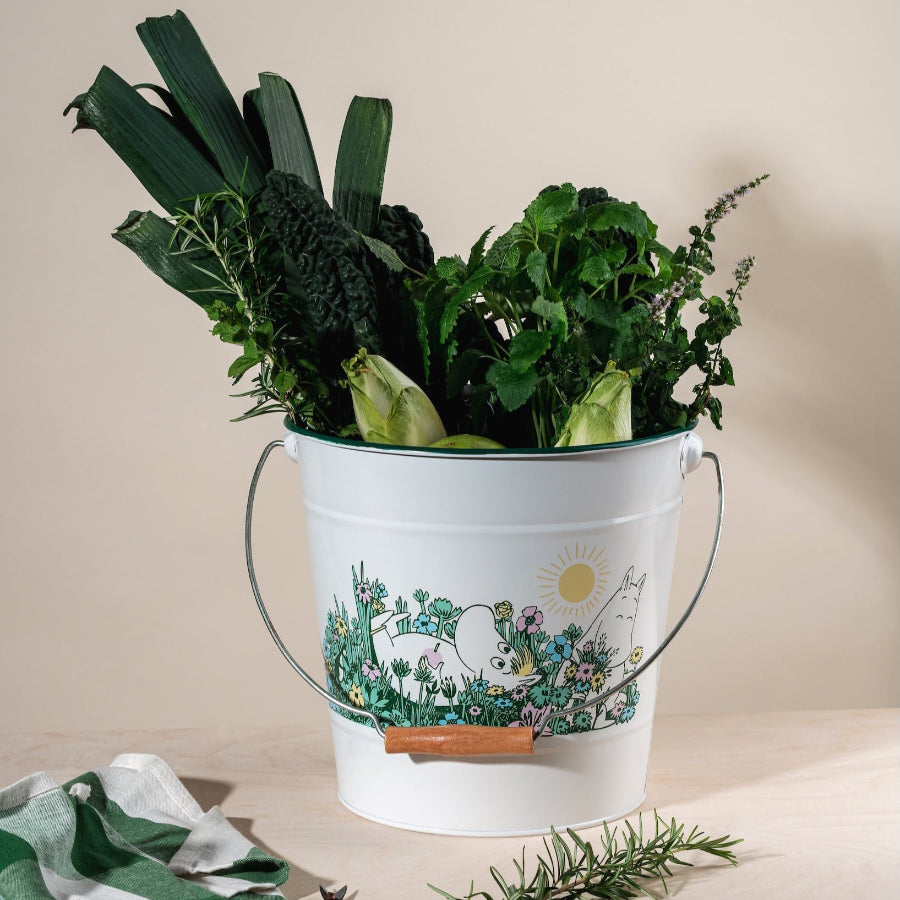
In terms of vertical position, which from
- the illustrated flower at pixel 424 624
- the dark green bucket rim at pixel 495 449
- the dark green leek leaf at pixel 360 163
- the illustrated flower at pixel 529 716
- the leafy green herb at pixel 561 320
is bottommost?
the illustrated flower at pixel 529 716

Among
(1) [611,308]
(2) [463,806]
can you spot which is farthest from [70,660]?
(1) [611,308]

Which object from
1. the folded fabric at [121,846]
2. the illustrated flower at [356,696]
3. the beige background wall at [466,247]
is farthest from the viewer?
the beige background wall at [466,247]

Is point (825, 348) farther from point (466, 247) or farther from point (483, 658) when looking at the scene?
point (483, 658)

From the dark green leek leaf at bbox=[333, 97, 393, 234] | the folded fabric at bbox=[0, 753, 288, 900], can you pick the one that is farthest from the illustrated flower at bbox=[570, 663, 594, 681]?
the dark green leek leaf at bbox=[333, 97, 393, 234]

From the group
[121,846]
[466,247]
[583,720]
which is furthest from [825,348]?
[121,846]

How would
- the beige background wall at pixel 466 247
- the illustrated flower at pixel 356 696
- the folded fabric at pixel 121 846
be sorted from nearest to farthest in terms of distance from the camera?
1. the folded fabric at pixel 121 846
2. the illustrated flower at pixel 356 696
3. the beige background wall at pixel 466 247

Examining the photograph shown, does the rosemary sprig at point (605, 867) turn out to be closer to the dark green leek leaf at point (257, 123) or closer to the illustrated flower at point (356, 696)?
the illustrated flower at point (356, 696)

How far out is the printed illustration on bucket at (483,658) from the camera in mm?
688

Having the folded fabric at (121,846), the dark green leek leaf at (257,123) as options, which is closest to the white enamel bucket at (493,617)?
the folded fabric at (121,846)

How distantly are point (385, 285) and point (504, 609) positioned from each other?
0.23 metres

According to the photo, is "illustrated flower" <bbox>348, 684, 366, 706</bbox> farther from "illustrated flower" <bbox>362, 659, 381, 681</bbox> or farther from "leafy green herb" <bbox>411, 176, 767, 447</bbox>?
"leafy green herb" <bbox>411, 176, 767, 447</bbox>

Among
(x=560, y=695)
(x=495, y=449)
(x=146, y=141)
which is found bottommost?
(x=560, y=695)

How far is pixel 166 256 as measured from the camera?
762mm

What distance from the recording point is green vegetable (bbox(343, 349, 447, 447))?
67cm
